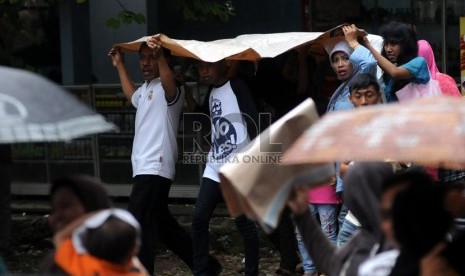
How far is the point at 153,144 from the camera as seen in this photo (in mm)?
7074

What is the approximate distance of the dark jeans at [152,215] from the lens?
278 inches

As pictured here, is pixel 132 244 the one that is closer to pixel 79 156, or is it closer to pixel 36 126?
pixel 36 126

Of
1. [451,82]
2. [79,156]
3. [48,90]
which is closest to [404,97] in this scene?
[451,82]

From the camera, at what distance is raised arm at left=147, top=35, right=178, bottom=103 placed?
702 cm

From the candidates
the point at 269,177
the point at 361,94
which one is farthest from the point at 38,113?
the point at 361,94

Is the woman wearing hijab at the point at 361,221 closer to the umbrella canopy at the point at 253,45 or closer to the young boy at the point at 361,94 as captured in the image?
the young boy at the point at 361,94

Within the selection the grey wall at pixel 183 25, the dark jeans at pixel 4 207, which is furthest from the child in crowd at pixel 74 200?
the grey wall at pixel 183 25

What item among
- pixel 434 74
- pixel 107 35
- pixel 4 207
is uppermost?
pixel 107 35

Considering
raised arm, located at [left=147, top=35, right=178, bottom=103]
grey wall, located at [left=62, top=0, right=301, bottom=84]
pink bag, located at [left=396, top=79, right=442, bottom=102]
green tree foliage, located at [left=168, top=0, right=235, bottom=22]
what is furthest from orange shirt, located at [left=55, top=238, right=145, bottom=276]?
grey wall, located at [left=62, top=0, right=301, bottom=84]

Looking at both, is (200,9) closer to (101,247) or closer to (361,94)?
(361,94)

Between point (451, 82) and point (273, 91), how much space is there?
1.47 metres

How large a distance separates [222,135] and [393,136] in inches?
160

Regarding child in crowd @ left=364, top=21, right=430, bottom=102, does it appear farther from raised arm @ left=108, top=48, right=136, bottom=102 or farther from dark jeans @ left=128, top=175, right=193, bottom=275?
raised arm @ left=108, top=48, right=136, bottom=102

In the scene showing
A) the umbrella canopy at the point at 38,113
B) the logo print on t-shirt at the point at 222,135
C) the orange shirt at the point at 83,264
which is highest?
the umbrella canopy at the point at 38,113
